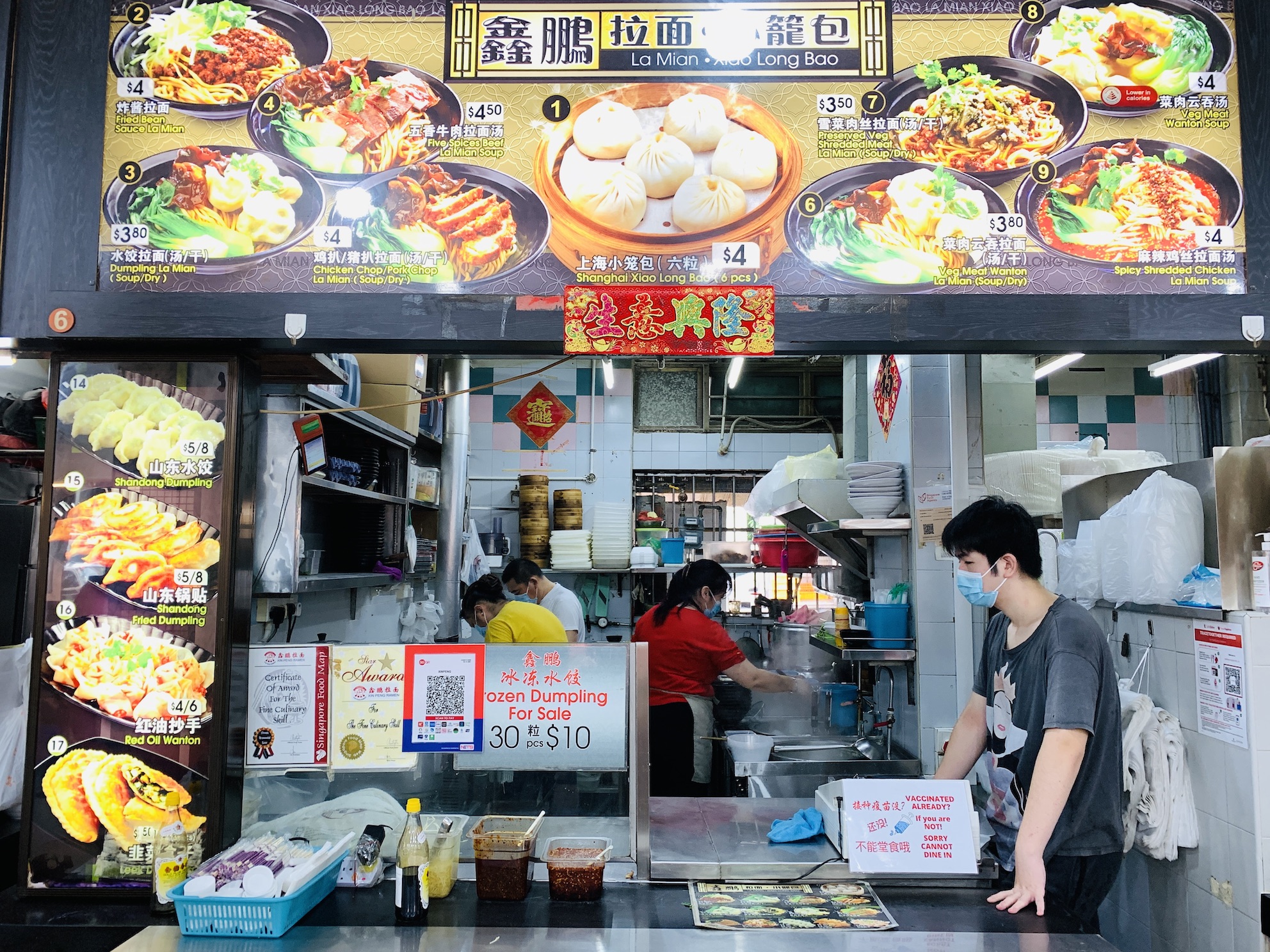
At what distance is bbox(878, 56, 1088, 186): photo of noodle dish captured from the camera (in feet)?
8.00

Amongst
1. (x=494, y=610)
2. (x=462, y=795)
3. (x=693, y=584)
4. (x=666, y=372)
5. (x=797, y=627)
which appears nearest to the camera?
(x=462, y=795)

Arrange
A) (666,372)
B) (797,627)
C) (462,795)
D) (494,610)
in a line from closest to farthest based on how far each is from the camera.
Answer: (462,795) → (494,610) → (797,627) → (666,372)

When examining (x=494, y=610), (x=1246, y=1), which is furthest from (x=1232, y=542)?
(x=494, y=610)

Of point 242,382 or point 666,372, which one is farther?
point 666,372

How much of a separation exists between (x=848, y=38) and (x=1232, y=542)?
6.06 feet

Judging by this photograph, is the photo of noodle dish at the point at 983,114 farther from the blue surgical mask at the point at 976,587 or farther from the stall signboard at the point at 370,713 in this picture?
the stall signboard at the point at 370,713

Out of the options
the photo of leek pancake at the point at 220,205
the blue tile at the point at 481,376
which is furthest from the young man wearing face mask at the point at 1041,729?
the blue tile at the point at 481,376

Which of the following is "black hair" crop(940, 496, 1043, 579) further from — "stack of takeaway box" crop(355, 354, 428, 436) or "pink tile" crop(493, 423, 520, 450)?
"pink tile" crop(493, 423, 520, 450)

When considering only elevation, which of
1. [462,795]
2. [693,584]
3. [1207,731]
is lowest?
[462,795]

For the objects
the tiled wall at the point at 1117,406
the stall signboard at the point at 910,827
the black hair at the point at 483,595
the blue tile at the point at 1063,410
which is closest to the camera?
the stall signboard at the point at 910,827

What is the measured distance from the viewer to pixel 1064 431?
27.7ft

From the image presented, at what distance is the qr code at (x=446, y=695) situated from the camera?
2551 mm

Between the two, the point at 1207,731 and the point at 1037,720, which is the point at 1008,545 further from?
the point at 1207,731

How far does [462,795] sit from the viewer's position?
8.54ft
